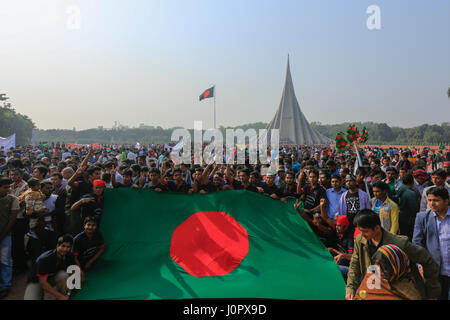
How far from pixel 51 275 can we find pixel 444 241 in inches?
156

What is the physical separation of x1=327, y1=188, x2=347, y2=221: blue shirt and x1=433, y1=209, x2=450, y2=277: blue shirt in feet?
5.37

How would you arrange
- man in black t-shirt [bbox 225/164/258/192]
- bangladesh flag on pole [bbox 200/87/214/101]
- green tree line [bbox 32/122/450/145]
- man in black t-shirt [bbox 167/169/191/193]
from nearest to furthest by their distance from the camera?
1. man in black t-shirt [bbox 225/164/258/192]
2. man in black t-shirt [bbox 167/169/191/193]
3. bangladesh flag on pole [bbox 200/87/214/101]
4. green tree line [bbox 32/122/450/145]

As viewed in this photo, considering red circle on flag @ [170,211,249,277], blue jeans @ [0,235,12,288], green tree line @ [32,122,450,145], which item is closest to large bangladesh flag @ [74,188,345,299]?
red circle on flag @ [170,211,249,277]

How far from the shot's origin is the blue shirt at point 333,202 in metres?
4.68

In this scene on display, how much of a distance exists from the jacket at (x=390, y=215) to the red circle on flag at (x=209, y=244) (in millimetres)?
1799

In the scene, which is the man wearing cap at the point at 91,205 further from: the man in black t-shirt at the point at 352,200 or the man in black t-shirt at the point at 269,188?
the man in black t-shirt at the point at 352,200

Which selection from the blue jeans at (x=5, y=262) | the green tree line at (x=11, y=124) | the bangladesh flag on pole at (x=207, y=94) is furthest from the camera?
the green tree line at (x=11, y=124)

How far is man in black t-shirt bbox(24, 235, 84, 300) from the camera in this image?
323 cm

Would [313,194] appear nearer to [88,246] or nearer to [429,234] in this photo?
[429,234]

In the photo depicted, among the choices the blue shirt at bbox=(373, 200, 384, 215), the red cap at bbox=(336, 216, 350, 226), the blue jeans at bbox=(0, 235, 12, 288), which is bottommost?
the blue jeans at bbox=(0, 235, 12, 288)

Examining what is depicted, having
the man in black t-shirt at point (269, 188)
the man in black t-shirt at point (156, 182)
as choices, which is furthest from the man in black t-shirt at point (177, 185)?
the man in black t-shirt at point (269, 188)

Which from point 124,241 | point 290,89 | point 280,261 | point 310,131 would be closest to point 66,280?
point 124,241
